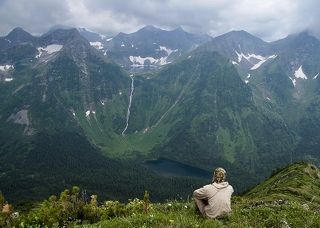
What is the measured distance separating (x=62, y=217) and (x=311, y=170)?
15163 centimetres

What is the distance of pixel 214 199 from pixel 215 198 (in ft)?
0.22

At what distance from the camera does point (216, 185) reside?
21953mm

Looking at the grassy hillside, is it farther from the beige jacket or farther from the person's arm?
the person's arm

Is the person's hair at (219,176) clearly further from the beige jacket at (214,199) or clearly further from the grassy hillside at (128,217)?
the grassy hillside at (128,217)

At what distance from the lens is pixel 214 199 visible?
843 inches

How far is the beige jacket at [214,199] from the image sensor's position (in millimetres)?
21328

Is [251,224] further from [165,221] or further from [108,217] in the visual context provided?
[108,217]

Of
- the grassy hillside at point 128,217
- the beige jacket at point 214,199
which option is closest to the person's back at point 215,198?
the beige jacket at point 214,199

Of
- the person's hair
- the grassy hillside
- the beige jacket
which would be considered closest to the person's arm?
the beige jacket

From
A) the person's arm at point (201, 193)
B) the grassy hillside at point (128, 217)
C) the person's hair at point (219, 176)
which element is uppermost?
the person's hair at point (219, 176)

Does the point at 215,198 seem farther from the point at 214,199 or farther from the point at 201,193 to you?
the point at 201,193

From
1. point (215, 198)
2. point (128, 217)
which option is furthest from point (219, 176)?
point (128, 217)

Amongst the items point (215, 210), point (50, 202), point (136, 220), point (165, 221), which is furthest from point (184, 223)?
point (50, 202)

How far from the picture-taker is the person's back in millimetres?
21344
